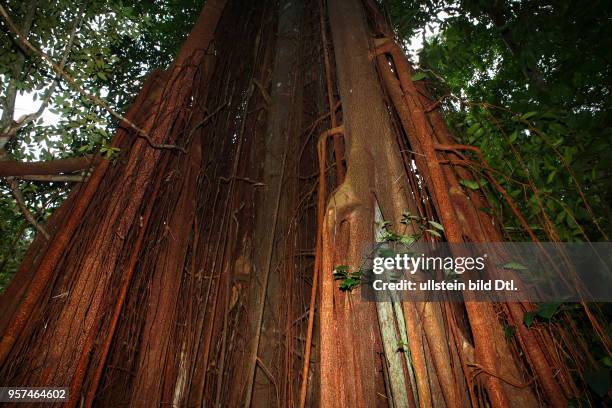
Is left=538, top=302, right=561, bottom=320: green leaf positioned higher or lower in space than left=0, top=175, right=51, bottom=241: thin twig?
lower

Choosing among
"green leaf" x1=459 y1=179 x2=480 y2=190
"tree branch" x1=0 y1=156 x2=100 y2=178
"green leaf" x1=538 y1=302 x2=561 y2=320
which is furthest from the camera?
"tree branch" x1=0 y1=156 x2=100 y2=178

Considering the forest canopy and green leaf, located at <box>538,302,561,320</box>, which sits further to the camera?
the forest canopy

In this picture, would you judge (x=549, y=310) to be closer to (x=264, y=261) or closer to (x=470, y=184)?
(x=470, y=184)

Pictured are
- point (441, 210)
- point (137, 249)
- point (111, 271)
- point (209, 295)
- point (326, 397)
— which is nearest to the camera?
point (326, 397)

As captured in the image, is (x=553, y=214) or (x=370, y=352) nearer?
(x=370, y=352)

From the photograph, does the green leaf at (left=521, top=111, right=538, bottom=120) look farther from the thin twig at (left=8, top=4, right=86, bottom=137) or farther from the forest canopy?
the thin twig at (left=8, top=4, right=86, bottom=137)

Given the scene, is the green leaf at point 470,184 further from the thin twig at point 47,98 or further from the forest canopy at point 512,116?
the thin twig at point 47,98

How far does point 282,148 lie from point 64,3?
1605mm

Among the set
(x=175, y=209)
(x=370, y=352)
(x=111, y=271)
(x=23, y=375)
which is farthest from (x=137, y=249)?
(x=370, y=352)

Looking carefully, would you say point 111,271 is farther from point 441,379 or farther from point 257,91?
point 257,91

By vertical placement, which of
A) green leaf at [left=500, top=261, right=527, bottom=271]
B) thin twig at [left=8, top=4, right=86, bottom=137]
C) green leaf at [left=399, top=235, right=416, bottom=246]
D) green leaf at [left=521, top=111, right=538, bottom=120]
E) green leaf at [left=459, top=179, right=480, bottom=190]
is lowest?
green leaf at [left=500, top=261, right=527, bottom=271]

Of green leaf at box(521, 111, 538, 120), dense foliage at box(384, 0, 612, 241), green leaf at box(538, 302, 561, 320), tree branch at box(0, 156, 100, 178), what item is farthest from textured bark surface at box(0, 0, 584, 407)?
green leaf at box(521, 111, 538, 120)

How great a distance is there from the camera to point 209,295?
186 cm

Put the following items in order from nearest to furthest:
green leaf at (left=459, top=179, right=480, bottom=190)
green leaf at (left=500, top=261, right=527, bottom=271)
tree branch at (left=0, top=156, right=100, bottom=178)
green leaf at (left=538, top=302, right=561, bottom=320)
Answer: green leaf at (left=538, top=302, right=561, bottom=320), green leaf at (left=500, top=261, right=527, bottom=271), green leaf at (left=459, top=179, right=480, bottom=190), tree branch at (left=0, top=156, right=100, bottom=178)
